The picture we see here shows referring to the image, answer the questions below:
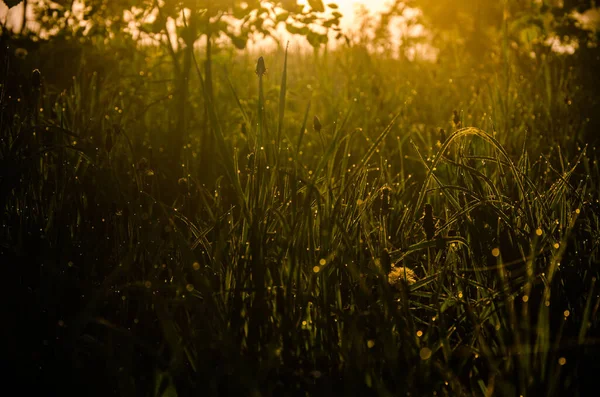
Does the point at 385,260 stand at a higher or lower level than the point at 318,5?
lower

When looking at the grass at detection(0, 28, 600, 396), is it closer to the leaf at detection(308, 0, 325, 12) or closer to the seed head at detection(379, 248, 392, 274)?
the seed head at detection(379, 248, 392, 274)

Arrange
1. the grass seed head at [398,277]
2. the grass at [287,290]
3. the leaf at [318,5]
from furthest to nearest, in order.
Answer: the leaf at [318,5] → the grass seed head at [398,277] → the grass at [287,290]

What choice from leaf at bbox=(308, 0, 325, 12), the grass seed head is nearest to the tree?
leaf at bbox=(308, 0, 325, 12)

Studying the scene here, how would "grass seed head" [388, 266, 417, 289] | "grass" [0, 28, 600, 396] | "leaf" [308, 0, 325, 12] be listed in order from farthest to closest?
"leaf" [308, 0, 325, 12], "grass seed head" [388, 266, 417, 289], "grass" [0, 28, 600, 396]

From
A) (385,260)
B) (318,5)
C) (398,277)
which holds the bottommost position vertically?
(398,277)

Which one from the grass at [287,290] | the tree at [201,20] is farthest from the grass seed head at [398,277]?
the tree at [201,20]

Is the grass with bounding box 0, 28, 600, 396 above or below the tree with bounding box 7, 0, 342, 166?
below

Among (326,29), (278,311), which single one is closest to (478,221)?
(278,311)

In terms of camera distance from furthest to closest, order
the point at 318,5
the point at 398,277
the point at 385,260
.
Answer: the point at 318,5 < the point at 398,277 < the point at 385,260

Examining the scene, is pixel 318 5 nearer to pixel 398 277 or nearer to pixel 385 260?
pixel 398 277

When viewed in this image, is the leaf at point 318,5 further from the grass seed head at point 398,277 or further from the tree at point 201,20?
the grass seed head at point 398,277

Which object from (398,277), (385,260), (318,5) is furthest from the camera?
(318,5)

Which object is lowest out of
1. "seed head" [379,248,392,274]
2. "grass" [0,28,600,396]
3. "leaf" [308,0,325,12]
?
"grass" [0,28,600,396]

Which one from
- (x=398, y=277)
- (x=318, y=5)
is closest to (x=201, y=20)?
(x=318, y=5)
